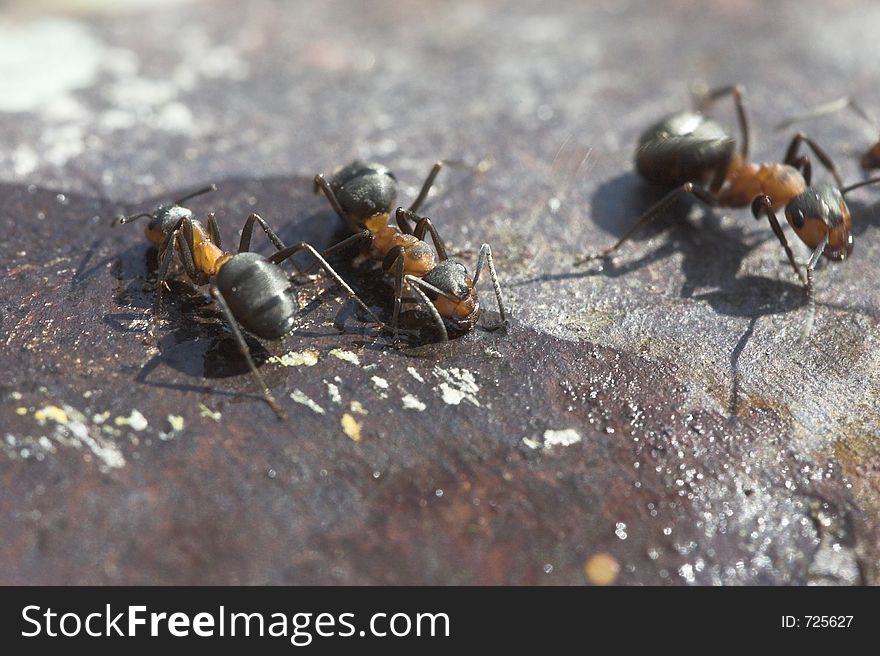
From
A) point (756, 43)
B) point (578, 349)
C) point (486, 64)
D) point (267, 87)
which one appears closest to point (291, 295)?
point (578, 349)

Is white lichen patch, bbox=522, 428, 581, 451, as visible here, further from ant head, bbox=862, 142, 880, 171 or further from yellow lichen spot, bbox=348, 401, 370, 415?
ant head, bbox=862, 142, 880, 171

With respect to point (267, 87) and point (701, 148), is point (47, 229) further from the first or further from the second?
point (701, 148)

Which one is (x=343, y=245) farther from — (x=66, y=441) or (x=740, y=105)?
(x=740, y=105)

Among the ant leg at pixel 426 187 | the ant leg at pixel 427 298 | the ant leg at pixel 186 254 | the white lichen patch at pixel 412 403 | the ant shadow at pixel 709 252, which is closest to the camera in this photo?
the white lichen patch at pixel 412 403

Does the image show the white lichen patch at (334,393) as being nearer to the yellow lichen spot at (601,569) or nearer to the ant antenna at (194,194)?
the yellow lichen spot at (601,569)

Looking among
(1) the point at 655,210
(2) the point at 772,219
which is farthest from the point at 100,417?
(2) the point at 772,219

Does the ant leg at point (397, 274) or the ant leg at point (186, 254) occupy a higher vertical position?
the ant leg at point (186, 254)

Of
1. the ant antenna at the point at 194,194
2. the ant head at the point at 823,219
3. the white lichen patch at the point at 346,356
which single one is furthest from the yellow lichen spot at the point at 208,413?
the ant head at the point at 823,219
